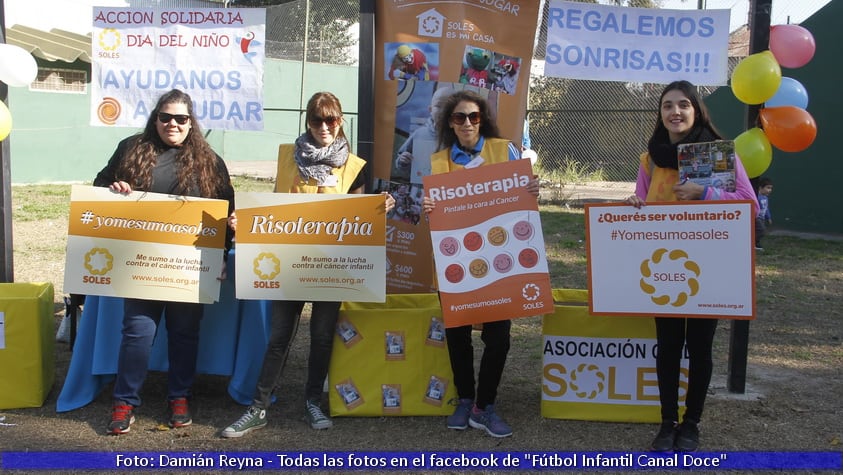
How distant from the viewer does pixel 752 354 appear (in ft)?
19.5

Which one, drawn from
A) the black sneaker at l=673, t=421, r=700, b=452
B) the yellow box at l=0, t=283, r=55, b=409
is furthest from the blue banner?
the yellow box at l=0, t=283, r=55, b=409

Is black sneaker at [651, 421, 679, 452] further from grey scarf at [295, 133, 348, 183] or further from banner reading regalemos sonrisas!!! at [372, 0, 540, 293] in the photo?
grey scarf at [295, 133, 348, 183]

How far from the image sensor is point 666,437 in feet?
13.1

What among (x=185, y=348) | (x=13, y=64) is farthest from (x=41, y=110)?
(x=185, y=348)

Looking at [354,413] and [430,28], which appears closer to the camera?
[354,413]

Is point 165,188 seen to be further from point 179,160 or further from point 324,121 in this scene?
point 324,121

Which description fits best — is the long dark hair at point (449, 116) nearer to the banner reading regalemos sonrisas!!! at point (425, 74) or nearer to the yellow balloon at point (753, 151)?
the banner reading regalemos sonrisas!!! at point (425, 74)

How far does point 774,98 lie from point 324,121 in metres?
2.77

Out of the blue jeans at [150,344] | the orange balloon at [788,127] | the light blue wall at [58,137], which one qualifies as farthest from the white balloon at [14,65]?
the light blue wall at [58,137]

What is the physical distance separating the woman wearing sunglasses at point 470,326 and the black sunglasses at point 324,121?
0.58 metres

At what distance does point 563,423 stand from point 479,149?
5.27ft

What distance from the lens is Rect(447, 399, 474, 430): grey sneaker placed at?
4.28 metres

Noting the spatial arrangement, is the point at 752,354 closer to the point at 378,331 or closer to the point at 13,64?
the point at 378,331

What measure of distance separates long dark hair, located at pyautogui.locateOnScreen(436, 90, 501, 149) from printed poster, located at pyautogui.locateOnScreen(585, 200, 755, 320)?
706 millimetres
